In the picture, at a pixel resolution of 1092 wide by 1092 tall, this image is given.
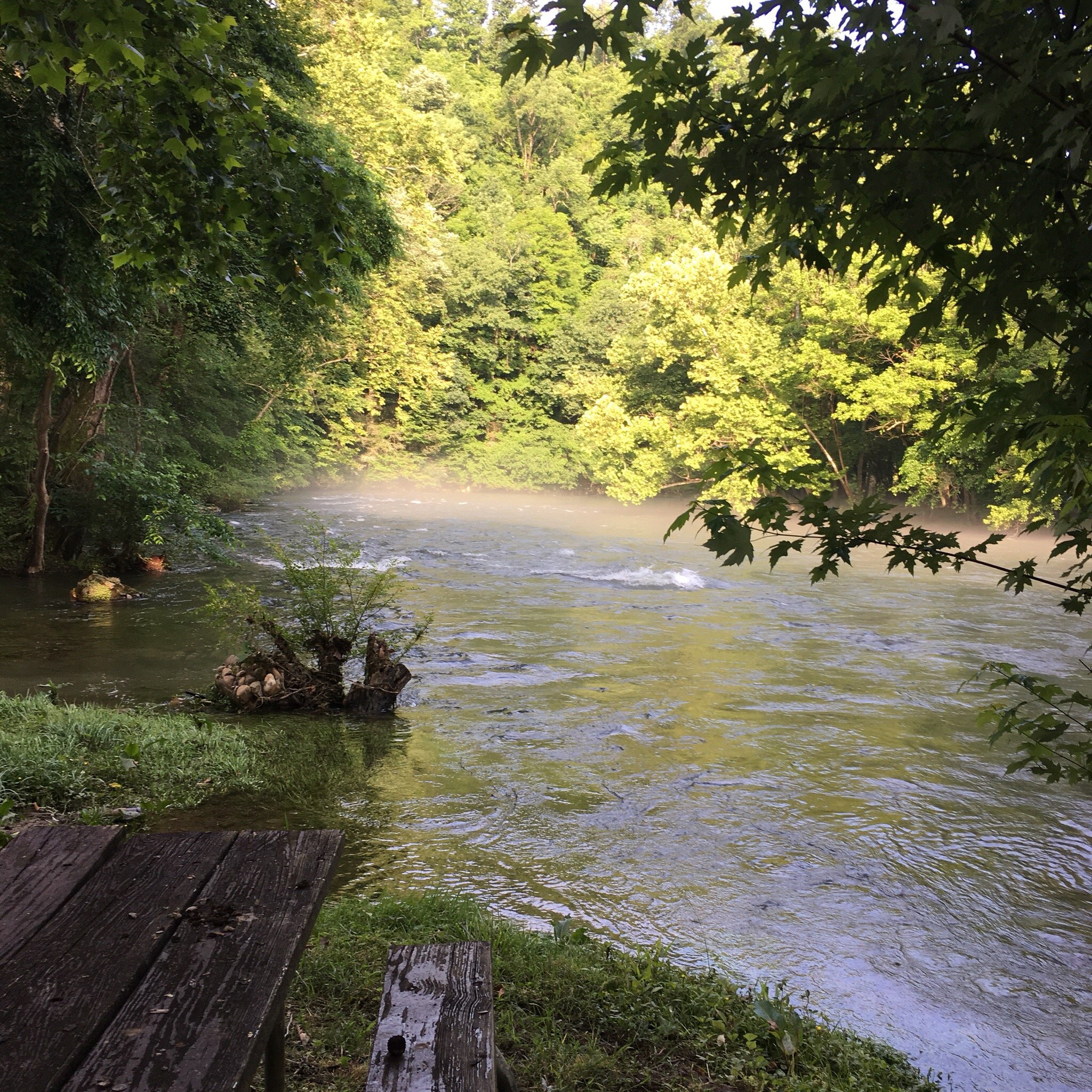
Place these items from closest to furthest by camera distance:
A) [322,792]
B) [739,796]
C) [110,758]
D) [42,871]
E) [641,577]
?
[42,871] < [110,758] < [322,792] < [739,796] < [641,577]

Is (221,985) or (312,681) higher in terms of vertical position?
(221,985)

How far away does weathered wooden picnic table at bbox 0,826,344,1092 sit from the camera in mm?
1281

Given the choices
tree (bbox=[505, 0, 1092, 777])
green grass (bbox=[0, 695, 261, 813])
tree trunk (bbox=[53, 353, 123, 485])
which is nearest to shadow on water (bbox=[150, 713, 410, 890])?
green grass (bbox=[0, 695, 261, 813])

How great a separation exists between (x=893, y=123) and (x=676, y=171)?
2.31 feet

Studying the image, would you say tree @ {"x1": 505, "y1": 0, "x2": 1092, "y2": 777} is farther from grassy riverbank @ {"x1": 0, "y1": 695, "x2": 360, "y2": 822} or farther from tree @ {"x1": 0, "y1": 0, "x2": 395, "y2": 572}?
grassy riverbank @ {"x1": 0, "y1": 695, "x2": 360, "y2": 822}

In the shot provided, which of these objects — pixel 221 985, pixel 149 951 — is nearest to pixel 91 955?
pixel 149 951

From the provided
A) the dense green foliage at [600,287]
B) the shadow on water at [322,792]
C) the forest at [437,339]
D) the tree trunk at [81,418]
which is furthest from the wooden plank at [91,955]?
the tree trunk at [81,418]

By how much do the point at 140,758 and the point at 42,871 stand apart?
449 cm

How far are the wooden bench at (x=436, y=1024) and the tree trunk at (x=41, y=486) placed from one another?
35.8 feet

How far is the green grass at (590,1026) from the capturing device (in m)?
2.99

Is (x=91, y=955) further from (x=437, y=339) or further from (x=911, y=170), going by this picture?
(x=437, y=339)

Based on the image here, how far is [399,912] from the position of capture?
426cm

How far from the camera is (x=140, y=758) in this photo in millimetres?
5918

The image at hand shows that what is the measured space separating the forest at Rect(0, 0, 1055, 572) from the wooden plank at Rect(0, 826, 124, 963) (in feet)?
6.14
